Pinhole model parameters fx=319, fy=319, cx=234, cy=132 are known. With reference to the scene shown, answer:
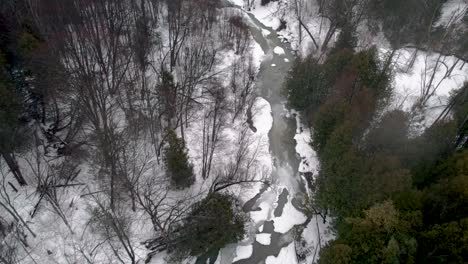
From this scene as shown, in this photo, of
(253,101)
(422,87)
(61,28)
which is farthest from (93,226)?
(422,87)

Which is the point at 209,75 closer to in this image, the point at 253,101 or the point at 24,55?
the point at 253,101

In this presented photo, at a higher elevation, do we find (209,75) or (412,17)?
(412,17)

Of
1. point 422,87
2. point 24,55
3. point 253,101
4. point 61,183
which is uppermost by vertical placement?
point 24,55

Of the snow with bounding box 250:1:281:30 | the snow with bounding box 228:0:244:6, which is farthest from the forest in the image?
the snow with bounding box 228:0:244:6

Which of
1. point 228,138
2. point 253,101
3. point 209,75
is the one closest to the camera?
point 228,138

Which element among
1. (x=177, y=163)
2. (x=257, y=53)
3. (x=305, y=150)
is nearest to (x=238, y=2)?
(x=257, y=53)

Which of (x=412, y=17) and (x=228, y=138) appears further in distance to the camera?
(x=412, y=17)
